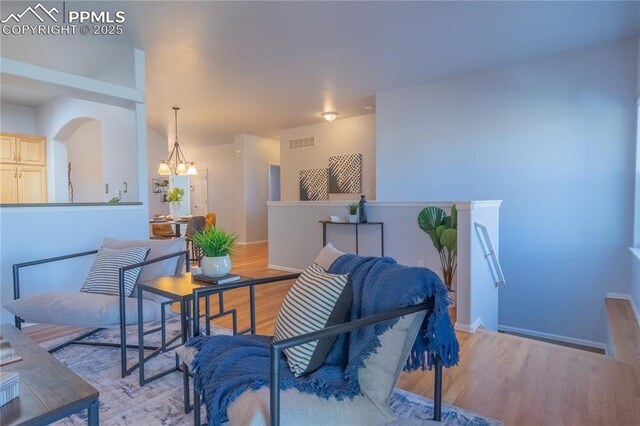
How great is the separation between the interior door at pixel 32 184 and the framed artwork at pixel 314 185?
14.4ft

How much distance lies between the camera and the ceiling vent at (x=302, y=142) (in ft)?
22.8

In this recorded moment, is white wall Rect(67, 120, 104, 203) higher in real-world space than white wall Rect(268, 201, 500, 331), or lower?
higher

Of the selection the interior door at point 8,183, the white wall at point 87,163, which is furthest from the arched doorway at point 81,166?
the interior door at point 8,183

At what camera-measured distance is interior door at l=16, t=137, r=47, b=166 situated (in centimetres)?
551

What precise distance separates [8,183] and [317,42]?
5444mm

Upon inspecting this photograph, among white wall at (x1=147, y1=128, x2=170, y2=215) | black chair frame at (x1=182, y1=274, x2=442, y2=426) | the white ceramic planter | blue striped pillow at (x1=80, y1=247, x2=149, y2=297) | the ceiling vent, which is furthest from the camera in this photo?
white wall at (x1=147, y1=128, x2=170, y2=215)

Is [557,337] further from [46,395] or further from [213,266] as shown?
[46,395]

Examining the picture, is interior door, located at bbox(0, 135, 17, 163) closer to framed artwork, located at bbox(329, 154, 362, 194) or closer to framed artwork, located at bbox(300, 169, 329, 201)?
framed artwork, located at bbox(300, 169, 329, 201)

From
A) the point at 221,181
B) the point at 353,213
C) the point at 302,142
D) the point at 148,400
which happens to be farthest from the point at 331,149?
the point at 148,400

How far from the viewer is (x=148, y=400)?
1.80 m

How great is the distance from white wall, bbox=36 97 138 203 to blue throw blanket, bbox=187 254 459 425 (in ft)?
9.49

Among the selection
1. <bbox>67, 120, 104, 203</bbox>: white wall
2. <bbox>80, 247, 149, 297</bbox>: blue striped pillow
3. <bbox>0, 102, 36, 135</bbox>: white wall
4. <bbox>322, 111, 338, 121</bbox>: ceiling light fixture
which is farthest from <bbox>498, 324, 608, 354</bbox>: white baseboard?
<bbox>0, 102, 36, 135</bbox>: white wall

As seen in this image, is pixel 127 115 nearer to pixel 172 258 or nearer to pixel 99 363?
pixel 172 258

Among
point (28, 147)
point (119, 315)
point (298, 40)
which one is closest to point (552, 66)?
point (298, 40)
